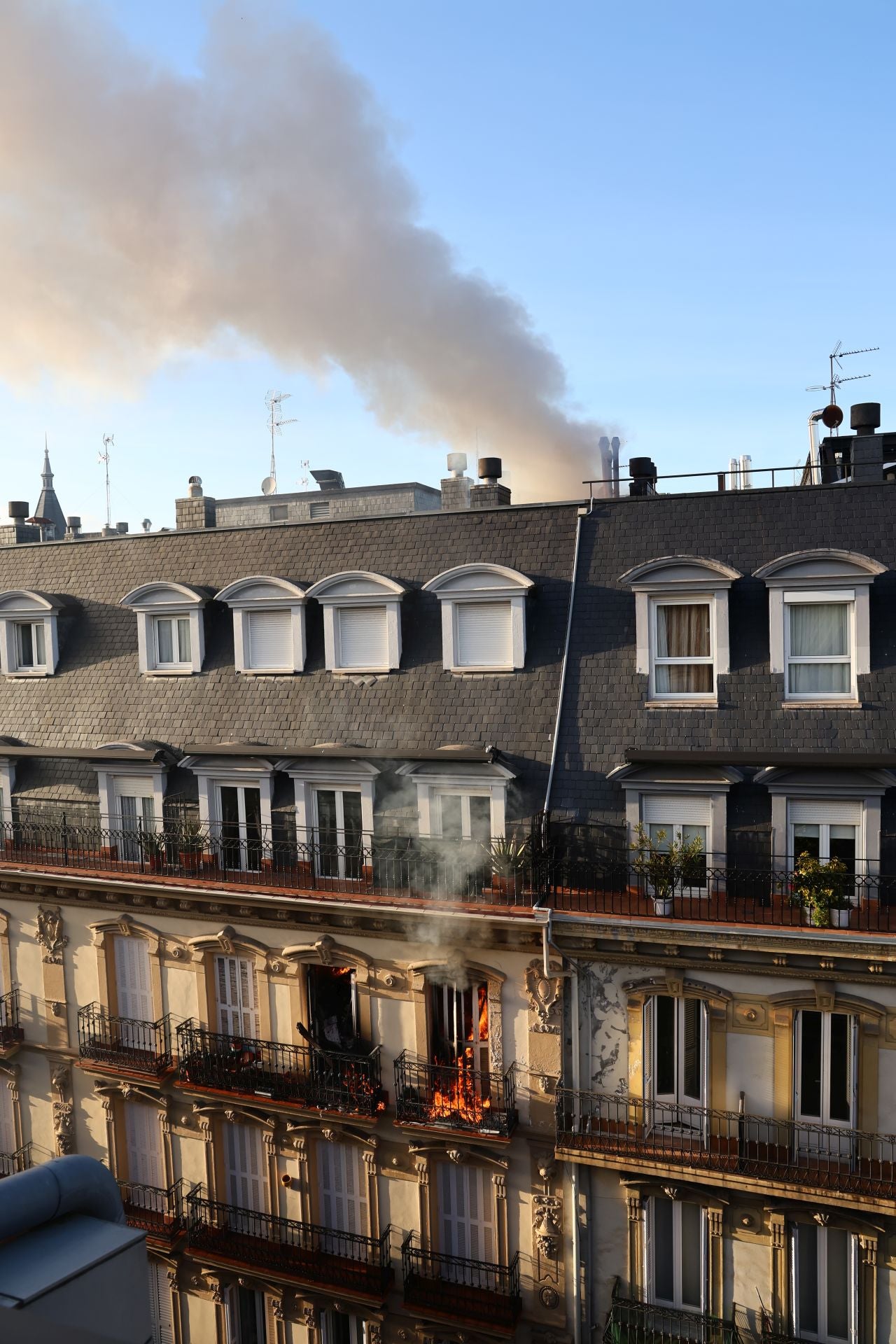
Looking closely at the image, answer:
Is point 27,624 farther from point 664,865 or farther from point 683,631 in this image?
point 664,865

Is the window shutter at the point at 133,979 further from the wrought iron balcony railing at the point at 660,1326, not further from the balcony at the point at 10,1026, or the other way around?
the wrought iron balcony railing at the point at 660,1326

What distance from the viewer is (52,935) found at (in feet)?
64.8

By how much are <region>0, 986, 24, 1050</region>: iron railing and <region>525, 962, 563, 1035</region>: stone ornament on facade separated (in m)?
11.8

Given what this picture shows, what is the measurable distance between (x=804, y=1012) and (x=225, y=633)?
13.3 metres

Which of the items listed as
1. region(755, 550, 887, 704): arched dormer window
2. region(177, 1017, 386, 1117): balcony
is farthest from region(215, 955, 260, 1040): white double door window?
region(755, 550, 887, 704): arched dormer window

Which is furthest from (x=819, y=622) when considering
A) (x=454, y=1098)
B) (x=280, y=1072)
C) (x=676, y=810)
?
(x=280, y=1072)

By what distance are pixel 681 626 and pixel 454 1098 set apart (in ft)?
30.1

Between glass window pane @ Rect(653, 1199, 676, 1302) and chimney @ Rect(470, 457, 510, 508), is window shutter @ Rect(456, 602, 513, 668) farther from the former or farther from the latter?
glass window pane @ Rect(653, 1199, 676, 1302)

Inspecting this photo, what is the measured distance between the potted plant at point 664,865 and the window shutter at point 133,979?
1050 centimetres

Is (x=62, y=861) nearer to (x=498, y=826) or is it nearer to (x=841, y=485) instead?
(x=498, y=826)

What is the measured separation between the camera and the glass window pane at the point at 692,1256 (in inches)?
593

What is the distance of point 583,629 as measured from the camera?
54.7 ft

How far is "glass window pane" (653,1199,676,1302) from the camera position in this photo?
15.2m

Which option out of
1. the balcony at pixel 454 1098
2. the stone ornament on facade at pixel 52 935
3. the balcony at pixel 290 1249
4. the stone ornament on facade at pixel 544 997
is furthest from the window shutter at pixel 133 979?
the stone ornament on facade at pixel 544 997
